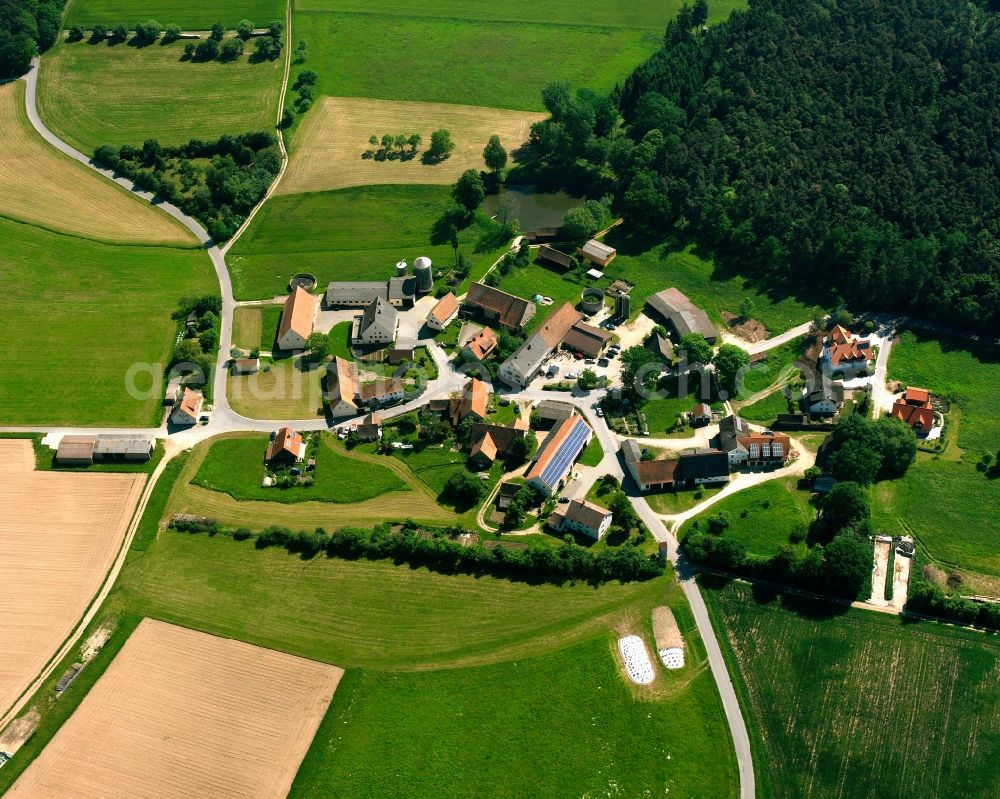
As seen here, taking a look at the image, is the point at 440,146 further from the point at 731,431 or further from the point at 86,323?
the point at 731,431

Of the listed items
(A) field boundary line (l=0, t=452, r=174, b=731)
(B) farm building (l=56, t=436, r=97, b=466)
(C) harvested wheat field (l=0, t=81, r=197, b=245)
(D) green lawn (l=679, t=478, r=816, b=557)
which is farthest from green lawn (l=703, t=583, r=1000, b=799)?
(C) harvested wheat field (l=0, t=81, r=197, b=245)

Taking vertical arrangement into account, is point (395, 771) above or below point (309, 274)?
below

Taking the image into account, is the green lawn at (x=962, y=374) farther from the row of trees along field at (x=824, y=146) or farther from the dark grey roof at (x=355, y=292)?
the dark grey roof at (x=355, y=292)

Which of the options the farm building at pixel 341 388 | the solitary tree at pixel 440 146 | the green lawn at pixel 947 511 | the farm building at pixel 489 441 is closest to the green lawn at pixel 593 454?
the farm building at pixel 489 441

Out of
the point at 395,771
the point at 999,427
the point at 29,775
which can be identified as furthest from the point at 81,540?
the point at 999,427

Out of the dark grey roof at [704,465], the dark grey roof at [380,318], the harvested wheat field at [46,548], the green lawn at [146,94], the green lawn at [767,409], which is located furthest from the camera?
the green lawn at [146,94]

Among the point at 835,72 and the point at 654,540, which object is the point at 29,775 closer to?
the point at 654,540

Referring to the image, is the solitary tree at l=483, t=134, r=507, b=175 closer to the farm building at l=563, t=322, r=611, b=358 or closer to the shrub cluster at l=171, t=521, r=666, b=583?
the farm building at l=563, t=322, r=611, b=358
